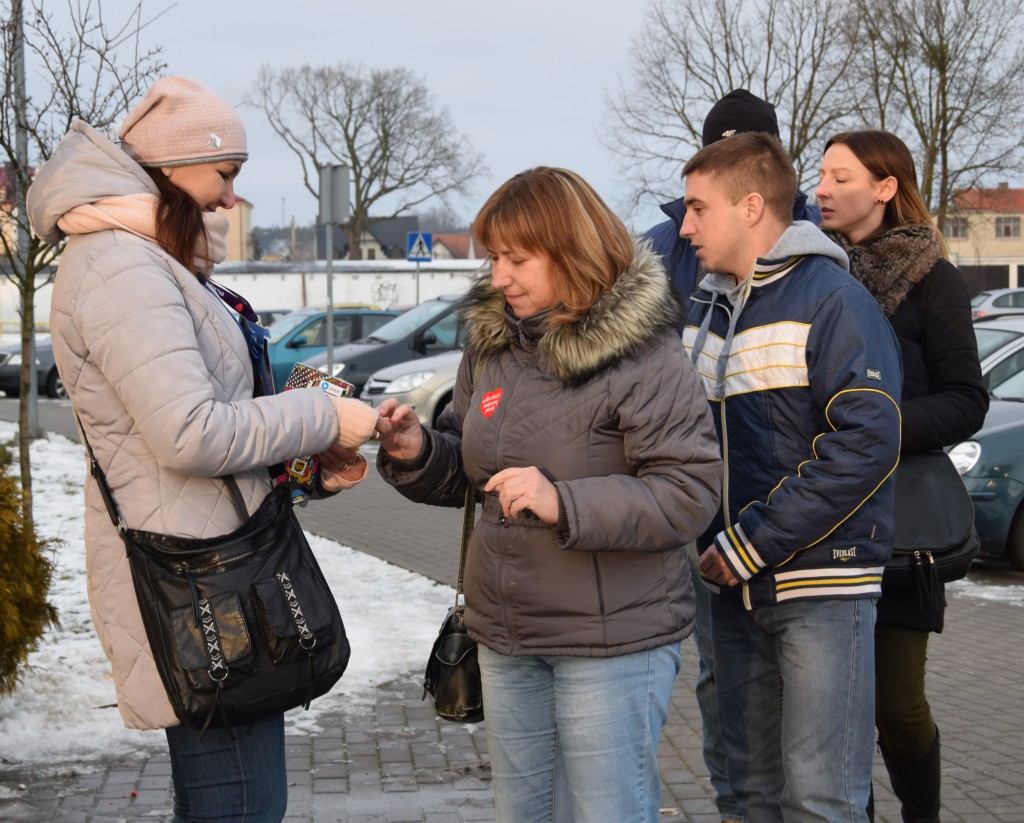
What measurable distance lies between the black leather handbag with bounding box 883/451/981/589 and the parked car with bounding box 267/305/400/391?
1441cm

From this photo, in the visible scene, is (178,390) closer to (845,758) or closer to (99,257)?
(99,257)

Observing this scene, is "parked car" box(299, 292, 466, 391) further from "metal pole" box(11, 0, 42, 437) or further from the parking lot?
the parking lot

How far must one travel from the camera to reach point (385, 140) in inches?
2478

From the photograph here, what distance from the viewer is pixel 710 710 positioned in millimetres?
3906

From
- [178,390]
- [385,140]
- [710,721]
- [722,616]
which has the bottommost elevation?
[710,721]

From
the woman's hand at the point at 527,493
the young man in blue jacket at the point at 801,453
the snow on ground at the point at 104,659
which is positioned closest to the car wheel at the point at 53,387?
the snow on ground at the point at 104,659

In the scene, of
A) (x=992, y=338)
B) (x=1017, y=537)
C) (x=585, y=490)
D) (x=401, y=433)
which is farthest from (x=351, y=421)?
(x=992, y=338)

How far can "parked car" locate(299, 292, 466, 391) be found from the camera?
1642 centimetres

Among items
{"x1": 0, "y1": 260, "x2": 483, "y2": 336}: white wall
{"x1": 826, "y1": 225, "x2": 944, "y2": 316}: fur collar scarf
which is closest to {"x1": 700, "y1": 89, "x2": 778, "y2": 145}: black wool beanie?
{"x1": 826, "y1": 225, "x2": 944, "y2": 316}: fur collar scarf

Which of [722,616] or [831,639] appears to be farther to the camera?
[722,616]

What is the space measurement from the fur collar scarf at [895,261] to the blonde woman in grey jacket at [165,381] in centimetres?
157

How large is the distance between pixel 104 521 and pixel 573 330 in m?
1.04

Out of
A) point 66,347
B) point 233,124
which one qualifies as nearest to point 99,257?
point 66,347

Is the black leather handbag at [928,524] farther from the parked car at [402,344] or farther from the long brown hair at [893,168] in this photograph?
the parked car at [402,344]
